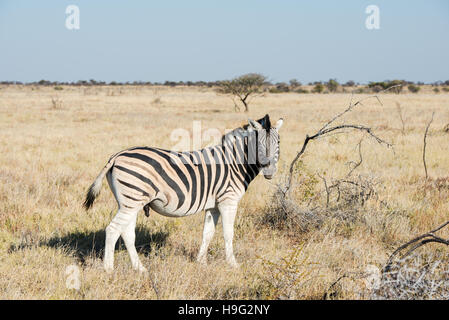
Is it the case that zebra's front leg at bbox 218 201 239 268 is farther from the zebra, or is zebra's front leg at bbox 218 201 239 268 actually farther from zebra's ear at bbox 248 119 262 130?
zebra's ear at bbox 248 119 262 130

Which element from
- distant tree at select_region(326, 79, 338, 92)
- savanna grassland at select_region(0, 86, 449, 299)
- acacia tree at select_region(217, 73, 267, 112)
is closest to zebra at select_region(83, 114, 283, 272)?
savanna grassland at select_region(0, 86, 449, 299)

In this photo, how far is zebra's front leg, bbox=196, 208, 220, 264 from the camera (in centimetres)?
456

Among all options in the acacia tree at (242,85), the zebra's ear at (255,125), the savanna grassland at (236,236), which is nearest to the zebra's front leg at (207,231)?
the savanna grassland at (236,236)

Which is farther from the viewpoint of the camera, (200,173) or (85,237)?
(85,237)

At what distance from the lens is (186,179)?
13.8ft

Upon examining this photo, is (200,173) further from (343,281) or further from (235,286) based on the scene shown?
(343,281)

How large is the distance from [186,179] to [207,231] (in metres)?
0.83

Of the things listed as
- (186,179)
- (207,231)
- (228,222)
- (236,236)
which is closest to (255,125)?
(186,179)

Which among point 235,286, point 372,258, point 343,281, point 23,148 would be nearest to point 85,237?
point 235,286

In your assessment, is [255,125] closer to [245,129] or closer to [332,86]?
[245,129]

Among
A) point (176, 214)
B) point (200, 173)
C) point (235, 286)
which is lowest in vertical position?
point (235, 286)

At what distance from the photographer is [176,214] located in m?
4.27
